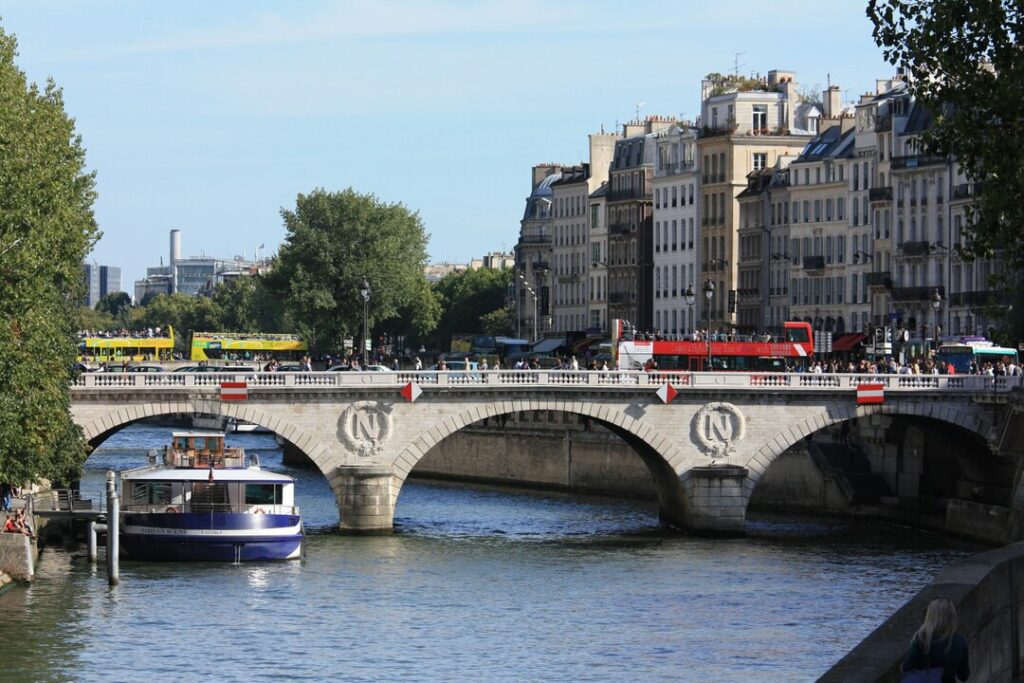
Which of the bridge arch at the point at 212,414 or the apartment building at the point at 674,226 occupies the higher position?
the apartment building at the point at 674,226

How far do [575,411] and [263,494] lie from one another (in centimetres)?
1198

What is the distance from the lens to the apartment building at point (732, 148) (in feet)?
369

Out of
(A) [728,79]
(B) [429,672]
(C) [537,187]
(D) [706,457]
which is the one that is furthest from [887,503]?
(C) [537,187]

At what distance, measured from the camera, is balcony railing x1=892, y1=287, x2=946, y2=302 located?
9381cm

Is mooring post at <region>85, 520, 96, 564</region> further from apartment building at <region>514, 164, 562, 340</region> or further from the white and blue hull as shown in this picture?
apartment building at <region>514, 164, 562, 340</region>

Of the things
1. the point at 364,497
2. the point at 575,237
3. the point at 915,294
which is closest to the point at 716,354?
the point at 915,294

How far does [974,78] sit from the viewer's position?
104ft

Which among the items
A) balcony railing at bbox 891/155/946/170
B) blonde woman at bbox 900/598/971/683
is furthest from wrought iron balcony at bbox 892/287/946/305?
blonde woman at bbox 900/598/971/683

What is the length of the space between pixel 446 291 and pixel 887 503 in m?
107

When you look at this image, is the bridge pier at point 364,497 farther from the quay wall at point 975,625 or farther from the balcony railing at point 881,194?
the balcony railing at point 881,194

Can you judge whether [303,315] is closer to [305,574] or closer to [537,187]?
[537,187]

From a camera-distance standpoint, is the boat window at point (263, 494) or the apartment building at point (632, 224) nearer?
the boat window at point (263, 494)

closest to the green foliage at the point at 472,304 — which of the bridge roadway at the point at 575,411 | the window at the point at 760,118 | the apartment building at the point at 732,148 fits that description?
the apartment building at the point at 732,148

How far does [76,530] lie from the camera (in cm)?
5969
